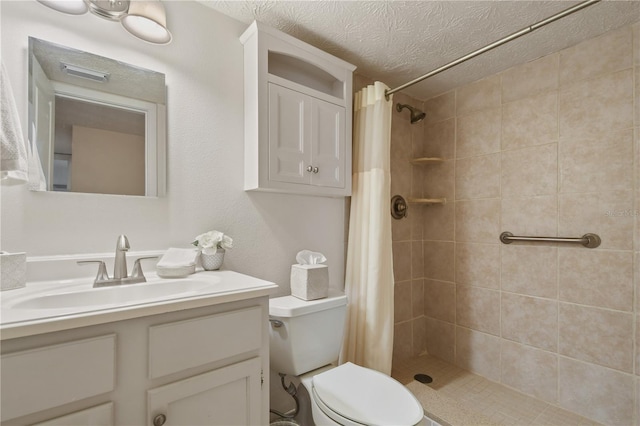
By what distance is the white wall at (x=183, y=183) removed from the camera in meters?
1.06

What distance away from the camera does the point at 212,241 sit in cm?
133

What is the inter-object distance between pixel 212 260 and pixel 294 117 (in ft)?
2.81

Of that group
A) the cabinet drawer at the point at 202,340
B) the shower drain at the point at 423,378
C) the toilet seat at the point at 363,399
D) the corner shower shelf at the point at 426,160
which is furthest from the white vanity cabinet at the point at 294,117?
the shower drain at the point at 423,378

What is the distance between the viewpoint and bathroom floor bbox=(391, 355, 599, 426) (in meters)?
1.68

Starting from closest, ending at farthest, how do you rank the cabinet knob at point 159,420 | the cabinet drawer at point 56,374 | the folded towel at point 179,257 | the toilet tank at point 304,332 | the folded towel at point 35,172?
the cabinet drawer at point 56,374 → the cabinet knob at point 159,420 → the folded towel at point 35,172 → the folded towel at point 179,257 → the toilet tank at point 304,332

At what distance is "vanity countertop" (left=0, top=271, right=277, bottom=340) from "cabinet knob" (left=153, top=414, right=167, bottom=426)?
1.01ft

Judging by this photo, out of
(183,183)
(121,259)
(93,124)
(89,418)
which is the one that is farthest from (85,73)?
(89,418)

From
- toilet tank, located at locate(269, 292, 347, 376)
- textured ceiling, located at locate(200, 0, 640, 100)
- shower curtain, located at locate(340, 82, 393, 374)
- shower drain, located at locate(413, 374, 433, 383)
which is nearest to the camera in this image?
toilet tank, located at locate(269, 292, 347, 376)

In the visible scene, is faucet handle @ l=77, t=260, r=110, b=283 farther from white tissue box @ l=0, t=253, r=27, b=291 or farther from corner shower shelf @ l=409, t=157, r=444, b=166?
corner shower shelf @ l=409, t=157, r=444, b=166

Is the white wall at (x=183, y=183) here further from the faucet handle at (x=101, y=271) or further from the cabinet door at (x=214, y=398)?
the cabinet door at (x=214, y=398)

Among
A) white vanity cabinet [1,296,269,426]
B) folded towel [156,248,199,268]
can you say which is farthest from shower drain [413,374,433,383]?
folded towel [156,248,199,268]

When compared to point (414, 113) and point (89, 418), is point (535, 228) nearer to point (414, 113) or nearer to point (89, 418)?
point (414, 113)

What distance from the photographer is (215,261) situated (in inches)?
53.2

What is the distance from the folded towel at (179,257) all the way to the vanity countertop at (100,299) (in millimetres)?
62
